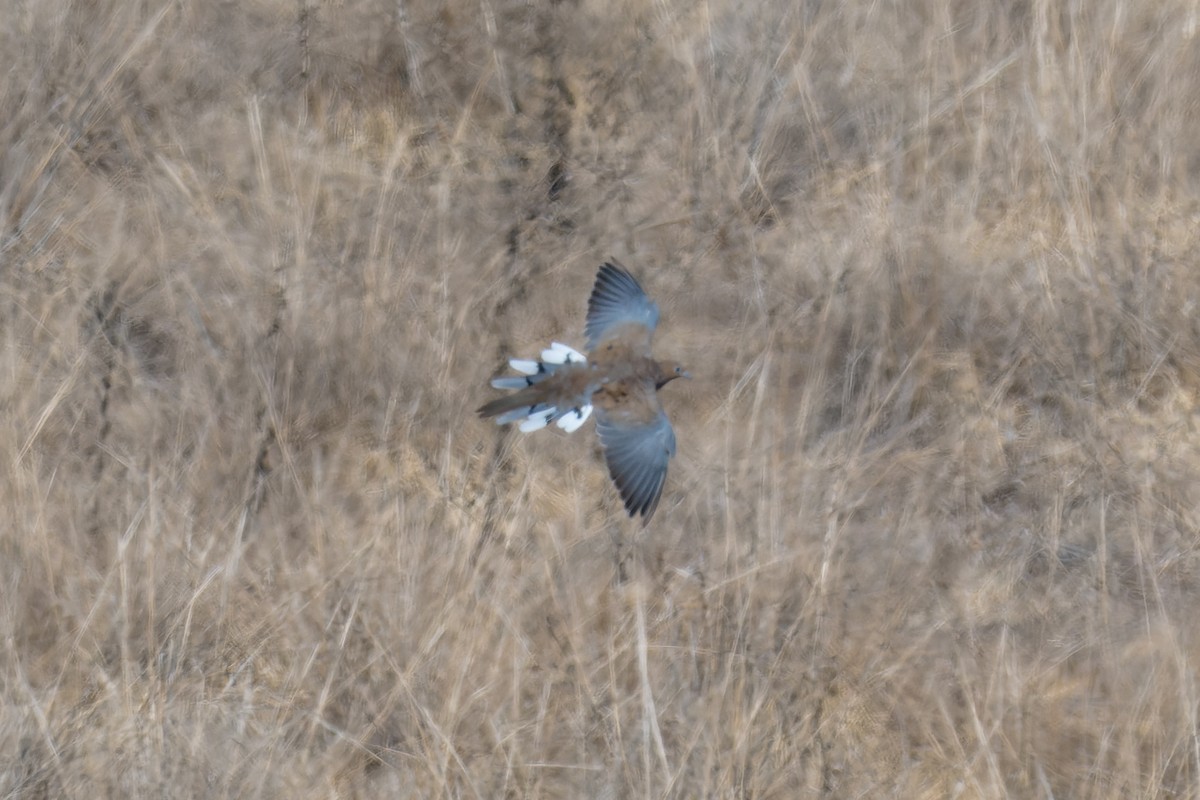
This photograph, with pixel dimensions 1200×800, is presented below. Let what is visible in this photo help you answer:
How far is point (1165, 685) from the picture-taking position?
3174 millimetres

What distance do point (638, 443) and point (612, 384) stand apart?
0.21 m

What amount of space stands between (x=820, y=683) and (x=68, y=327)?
2.94m

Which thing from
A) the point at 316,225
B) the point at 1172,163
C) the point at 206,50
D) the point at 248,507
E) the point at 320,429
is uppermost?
the point at 206,50

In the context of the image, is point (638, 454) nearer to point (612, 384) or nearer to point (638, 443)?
point (638, 443)

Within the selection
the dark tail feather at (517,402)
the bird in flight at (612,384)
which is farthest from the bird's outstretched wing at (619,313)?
the dark tail feather at (517,402)

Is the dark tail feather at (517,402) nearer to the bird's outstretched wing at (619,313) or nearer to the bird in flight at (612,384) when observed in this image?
the bird in flight at (612,384)

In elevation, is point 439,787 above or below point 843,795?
above

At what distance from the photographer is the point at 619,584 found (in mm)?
3188

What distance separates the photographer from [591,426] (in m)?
3.17

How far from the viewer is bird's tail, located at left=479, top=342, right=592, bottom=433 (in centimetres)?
282

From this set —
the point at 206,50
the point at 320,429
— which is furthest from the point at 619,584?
the point at 206,50

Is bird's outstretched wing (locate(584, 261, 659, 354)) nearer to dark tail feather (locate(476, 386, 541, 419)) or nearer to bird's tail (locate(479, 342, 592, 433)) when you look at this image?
bird's tail (locate(479, 342, 592, 433))

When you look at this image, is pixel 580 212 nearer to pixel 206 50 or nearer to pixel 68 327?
pixel 206 50

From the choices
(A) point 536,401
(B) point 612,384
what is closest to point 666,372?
(B) point 612,384
